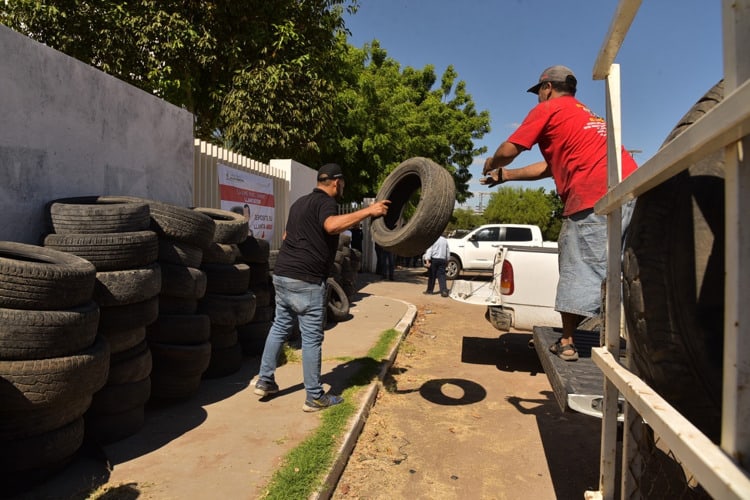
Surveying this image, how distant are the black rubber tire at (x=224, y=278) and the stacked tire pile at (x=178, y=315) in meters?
0.46

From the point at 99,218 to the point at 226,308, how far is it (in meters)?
1.46

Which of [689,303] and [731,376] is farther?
[689,303]

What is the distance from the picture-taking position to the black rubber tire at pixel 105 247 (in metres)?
3.88

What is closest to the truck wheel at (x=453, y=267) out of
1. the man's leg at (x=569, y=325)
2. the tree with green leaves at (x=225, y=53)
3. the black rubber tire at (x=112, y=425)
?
the tree with green leaves at (x=225, y=53)

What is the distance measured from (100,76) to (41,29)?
23.4 feet

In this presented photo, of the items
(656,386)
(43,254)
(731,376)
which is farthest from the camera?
(43,254)

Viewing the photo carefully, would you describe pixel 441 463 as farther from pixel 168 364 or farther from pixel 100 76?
pixel 100 76

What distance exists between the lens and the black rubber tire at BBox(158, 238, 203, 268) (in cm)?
454

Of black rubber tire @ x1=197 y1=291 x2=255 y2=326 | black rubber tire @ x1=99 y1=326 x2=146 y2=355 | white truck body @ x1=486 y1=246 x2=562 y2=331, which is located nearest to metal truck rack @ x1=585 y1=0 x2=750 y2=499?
black rubber tire @ x1=99 y1=326 x2=146 y2=355

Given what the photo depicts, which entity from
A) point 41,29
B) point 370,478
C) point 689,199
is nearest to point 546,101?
point 689,199

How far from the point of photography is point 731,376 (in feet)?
4.01

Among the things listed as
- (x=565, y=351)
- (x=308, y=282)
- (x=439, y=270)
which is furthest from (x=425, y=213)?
(x=439, y=270)

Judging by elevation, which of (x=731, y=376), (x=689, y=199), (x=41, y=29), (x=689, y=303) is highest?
(x=41, y=29)

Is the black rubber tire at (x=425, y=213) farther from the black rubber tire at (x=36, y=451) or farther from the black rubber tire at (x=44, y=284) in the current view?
the black rubber tire at (x=36, y=451)
